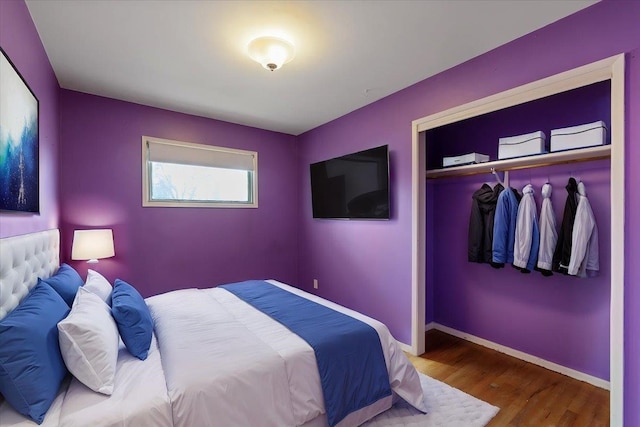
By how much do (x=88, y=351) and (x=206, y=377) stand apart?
496mm

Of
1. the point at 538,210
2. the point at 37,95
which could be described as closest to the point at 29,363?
the point at 37,95

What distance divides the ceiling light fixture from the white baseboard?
3.03 metres

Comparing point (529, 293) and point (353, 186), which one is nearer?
point (529, 293)

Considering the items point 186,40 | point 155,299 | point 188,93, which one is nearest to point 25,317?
point 155,299

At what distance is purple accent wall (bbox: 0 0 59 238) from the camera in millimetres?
1448

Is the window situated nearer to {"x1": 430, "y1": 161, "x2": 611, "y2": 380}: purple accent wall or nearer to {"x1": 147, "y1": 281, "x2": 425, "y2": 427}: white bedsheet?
{"x1": 147, "y1": 281, "x2": 425, "y2": 427}: white bedsheet

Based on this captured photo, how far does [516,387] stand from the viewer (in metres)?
2.19

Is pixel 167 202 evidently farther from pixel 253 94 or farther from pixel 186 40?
pixel 186 40

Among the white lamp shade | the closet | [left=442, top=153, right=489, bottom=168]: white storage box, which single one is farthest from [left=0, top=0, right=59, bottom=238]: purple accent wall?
[left=442, top=153, right=489, bottom=168]: white storage box

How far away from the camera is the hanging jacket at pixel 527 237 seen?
7.98 feet

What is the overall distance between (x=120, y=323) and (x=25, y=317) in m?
0.44

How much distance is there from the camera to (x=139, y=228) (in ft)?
10.2

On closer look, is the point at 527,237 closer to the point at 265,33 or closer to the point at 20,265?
→ the point at 265,33

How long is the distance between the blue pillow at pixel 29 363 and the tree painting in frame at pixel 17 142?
57 centimetres
